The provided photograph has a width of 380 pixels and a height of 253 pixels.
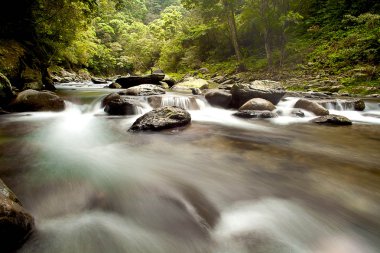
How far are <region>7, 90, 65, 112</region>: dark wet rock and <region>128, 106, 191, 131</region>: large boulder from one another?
373cm

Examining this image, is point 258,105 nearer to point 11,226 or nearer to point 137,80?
point 11,226

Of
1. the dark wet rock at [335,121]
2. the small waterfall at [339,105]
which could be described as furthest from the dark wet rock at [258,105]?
the small waterfall at [339,105]

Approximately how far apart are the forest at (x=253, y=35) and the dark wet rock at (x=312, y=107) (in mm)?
4982

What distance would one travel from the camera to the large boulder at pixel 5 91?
6.58 meters

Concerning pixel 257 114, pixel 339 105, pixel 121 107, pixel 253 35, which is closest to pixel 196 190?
pixel 257 114

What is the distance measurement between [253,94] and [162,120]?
4.14m

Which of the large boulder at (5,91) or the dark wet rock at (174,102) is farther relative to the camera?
the dark wet rock at (174,102)

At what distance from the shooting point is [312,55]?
14125mm

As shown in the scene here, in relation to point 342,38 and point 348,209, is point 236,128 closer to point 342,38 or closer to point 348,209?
point 348,209

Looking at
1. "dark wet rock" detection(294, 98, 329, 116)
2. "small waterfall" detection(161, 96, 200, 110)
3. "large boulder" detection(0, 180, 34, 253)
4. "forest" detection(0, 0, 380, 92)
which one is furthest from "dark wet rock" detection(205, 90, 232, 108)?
"large boulder" detection(0, 180, 34, 253)


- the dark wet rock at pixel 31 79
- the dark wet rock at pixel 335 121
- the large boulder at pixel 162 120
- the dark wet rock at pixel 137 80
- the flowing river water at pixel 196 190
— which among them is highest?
the dark wet rock at pixel 31 79

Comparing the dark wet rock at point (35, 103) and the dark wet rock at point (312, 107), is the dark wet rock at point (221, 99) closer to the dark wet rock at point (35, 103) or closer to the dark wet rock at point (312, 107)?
the dark wet rock at point (312, 107)

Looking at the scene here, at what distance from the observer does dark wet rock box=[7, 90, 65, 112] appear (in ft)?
23.3

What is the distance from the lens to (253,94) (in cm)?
818
